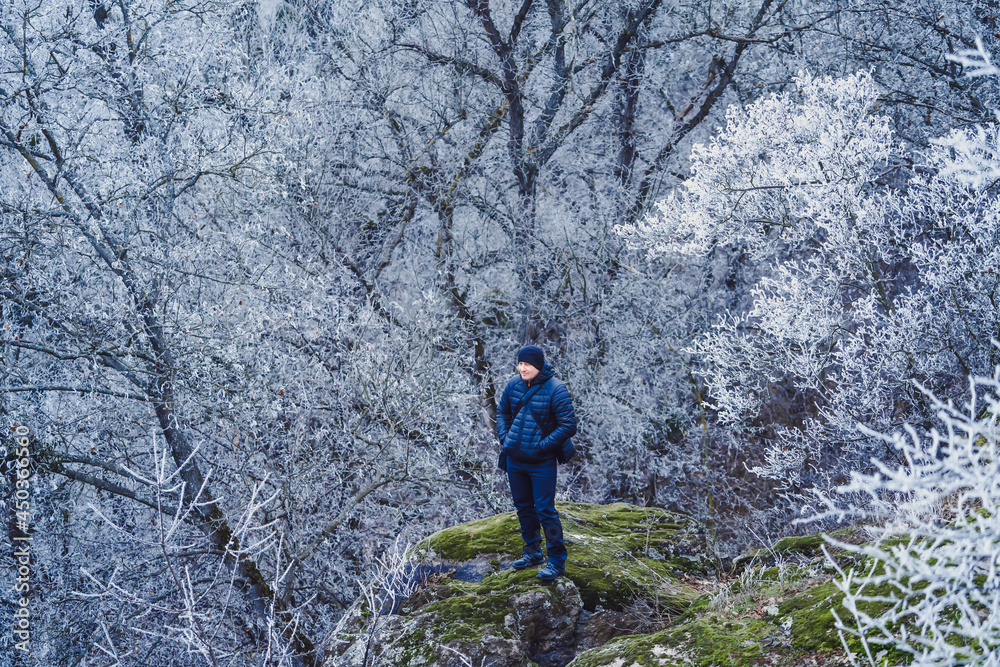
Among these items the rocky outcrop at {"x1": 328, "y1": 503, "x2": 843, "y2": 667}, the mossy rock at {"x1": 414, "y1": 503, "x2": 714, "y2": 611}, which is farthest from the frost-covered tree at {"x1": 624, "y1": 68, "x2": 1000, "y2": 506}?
the rocky outcrop at {"x1": 328, "y1": 503, "x2": 843, "y2": 667}

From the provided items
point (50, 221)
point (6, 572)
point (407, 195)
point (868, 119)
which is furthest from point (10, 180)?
point (868, 119)

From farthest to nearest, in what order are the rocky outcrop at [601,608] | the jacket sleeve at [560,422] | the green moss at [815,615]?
the jacket sleeve at [560,422] → the rocky outcrop at [601,608] → the green moss at [815,615]

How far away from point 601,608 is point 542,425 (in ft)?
4.07

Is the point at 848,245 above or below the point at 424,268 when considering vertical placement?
below

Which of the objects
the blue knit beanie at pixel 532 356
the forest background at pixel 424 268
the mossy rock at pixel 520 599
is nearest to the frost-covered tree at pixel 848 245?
the forest background at pixel 424 268

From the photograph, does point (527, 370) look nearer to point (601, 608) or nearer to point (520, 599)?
point (520, 599)

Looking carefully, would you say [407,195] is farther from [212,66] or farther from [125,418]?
[125,418]

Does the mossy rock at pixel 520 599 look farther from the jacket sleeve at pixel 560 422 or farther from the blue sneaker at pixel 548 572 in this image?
the jacket sleeve at pixel 560 422

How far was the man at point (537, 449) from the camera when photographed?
4.79 m

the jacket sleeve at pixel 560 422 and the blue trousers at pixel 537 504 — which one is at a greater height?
the jacket sleeve at pixel 560 422

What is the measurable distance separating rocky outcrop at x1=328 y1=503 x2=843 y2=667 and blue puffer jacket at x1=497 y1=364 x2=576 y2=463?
848 millimetres

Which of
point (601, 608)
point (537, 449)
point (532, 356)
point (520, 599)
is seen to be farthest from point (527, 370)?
point (601, 608)

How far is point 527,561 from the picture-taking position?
502 centimetres

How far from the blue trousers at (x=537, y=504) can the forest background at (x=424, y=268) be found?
1079 millimetres
